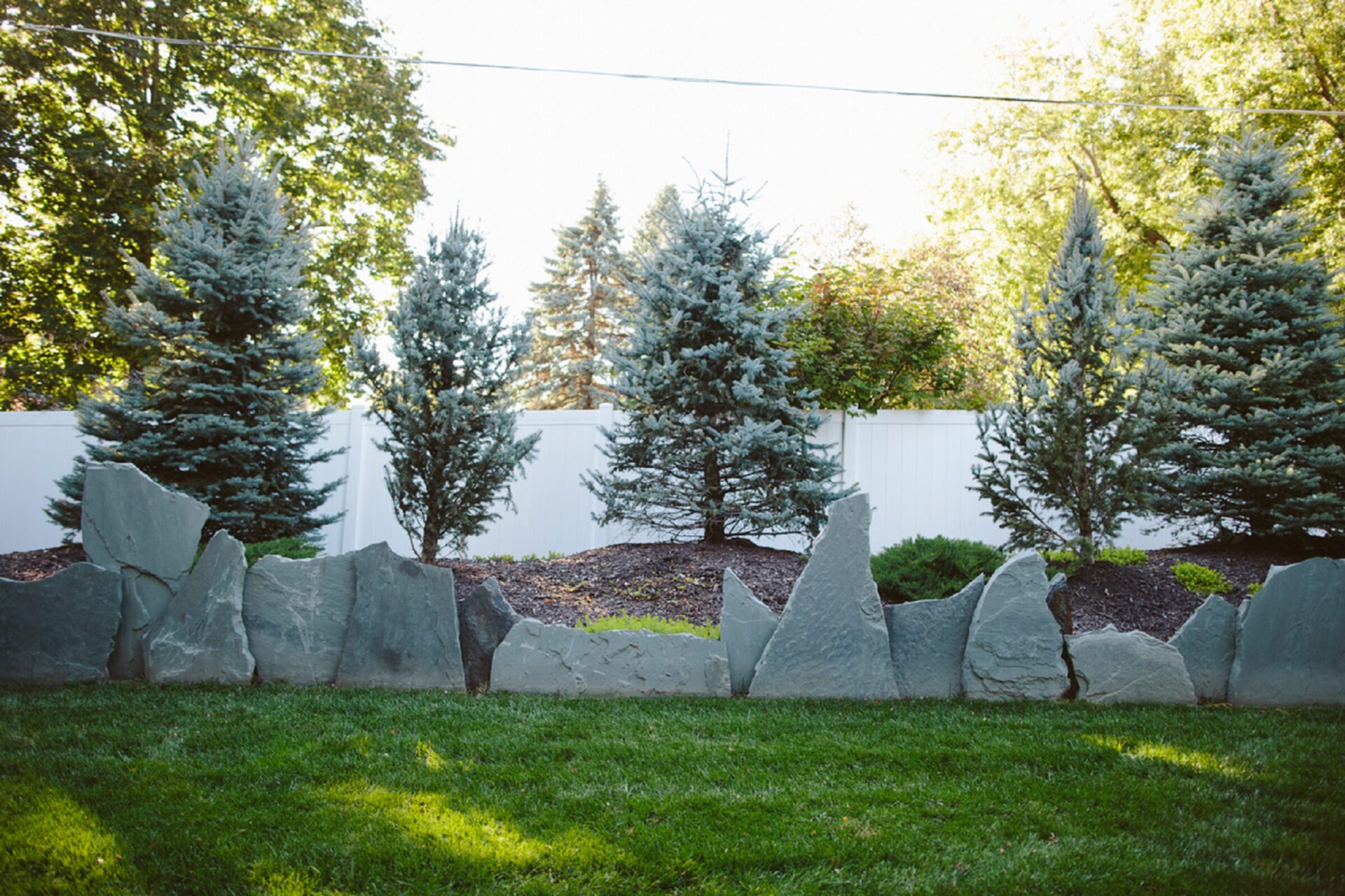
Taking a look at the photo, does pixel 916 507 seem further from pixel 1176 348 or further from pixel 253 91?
pixel 253 91

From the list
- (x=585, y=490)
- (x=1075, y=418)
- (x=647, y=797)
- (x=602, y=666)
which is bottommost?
(x=647, y=797)

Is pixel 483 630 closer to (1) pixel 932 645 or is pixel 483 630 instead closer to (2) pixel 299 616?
(2) pixel 299 616

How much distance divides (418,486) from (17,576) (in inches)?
125

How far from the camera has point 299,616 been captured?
4.91 meters

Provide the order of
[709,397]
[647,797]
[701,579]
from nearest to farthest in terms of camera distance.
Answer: [647,797], [701,579], [709,397]

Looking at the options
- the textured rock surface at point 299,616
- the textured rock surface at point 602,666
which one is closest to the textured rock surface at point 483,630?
the textured rock surface at point 602,666

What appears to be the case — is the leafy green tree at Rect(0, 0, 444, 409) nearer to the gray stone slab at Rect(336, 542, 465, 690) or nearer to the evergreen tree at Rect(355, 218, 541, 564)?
the evergreen tree at Rect(355, 218, 541, 564)

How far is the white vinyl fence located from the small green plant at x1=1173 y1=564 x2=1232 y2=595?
7.70 feet

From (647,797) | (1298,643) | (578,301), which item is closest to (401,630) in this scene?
(647,797)

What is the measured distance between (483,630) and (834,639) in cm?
202

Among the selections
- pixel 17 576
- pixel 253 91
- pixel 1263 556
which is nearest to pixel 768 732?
pixel 1263 556

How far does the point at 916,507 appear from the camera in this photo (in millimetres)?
9211

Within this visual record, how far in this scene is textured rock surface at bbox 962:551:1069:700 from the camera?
4.78m

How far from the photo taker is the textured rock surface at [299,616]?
487cm
